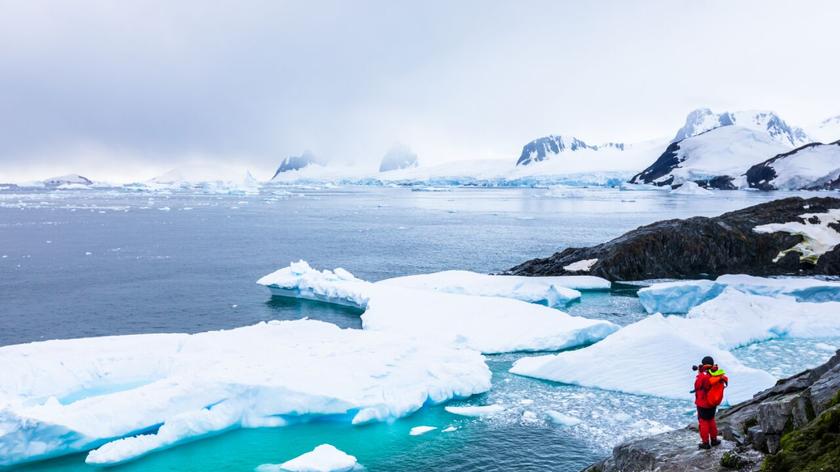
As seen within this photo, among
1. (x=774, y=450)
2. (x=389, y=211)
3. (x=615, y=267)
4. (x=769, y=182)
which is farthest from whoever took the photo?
(x=769, y=182)

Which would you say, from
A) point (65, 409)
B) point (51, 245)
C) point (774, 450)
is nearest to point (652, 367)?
point (774, 450)

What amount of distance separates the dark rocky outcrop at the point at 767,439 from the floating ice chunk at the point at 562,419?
3.51 meters

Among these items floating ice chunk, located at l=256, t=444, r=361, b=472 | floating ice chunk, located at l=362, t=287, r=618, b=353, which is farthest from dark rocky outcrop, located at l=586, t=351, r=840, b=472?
floating ice chunk, located at l=362, t=287, r=618, b=353

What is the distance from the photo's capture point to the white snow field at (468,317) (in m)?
20.8

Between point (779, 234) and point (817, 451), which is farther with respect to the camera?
point (779, 234)

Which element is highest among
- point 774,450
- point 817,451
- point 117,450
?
point 817,451

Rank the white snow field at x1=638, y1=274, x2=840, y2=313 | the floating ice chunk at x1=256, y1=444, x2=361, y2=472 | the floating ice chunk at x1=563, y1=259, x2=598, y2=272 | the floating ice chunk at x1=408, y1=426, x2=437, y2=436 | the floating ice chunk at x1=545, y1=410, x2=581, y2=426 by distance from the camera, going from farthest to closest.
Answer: the floating ice chunk at x1=563, y1=259, x2=598, y2=272 → the white snow field at x1=638, y1=274, x2=840, y2=313 → the floating ice chunk at x1=545, y1=410, x2=581, y2=426 → the floating ice chunk at x1=408, y1=426, x2=437, y2=436 → the floating ice chunk at x1=256, y1=444, x2=361, y2=472

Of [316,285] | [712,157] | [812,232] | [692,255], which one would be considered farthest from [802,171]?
[316,285]

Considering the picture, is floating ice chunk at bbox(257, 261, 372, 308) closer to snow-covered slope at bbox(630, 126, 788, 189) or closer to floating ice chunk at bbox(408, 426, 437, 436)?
floating ice chunk at bbox(408, 426, 437, 436)

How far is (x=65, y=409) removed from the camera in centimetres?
1332

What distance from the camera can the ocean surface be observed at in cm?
1313

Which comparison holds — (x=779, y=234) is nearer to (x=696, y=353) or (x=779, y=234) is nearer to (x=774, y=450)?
(x=696, y=353)

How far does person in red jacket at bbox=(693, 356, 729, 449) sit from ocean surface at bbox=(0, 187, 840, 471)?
12.9 feet

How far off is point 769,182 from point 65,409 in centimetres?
14015
